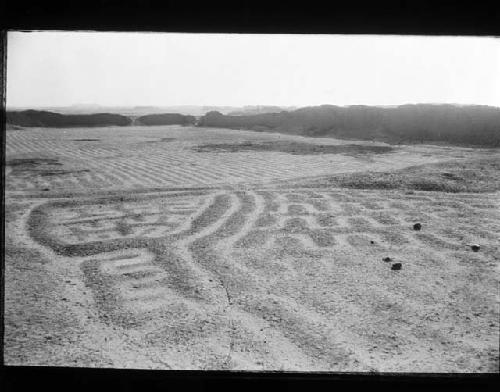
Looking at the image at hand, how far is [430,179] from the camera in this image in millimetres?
8320

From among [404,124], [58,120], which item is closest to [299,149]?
[404,124]

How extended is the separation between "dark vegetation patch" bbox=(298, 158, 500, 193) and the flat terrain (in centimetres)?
7

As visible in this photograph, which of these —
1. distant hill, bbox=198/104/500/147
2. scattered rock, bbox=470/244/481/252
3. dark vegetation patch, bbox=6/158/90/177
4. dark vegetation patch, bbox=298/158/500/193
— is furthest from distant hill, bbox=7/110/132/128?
scattered rock, bbox=470/244/481/252

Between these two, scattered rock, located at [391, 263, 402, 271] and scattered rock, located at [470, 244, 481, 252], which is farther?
scattered rock, located at [470, 244, 481, 252]

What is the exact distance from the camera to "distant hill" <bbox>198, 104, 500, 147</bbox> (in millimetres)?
17281

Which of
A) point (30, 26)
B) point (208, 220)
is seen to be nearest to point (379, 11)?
point (30, 26)

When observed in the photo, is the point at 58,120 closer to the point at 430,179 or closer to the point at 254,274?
the point at 430,179

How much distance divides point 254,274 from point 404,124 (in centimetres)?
1835

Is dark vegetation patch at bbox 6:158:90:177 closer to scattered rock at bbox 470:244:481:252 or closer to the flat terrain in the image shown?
the flat terrain

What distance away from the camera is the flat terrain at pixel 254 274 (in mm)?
2748

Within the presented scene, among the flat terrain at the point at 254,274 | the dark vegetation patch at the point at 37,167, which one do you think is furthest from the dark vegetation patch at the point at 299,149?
the flat terrain at the point at 254,274

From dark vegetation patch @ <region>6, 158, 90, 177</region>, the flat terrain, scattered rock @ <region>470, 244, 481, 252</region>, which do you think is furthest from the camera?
dark vegetation patch @ <region>6, 158, 90, 177</region>

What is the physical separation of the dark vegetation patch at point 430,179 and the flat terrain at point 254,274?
0.07m

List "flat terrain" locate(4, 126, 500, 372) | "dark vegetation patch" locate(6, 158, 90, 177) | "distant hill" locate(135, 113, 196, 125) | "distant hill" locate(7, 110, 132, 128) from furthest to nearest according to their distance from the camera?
"distant hill" locate(135, 113, 196, 125), "distant hill" locate(7, 110, 132, 128), "dark vegetation patch" locate(6, 158, 90, 177), "flat terrain" locate(4, 126, 500, 372)
